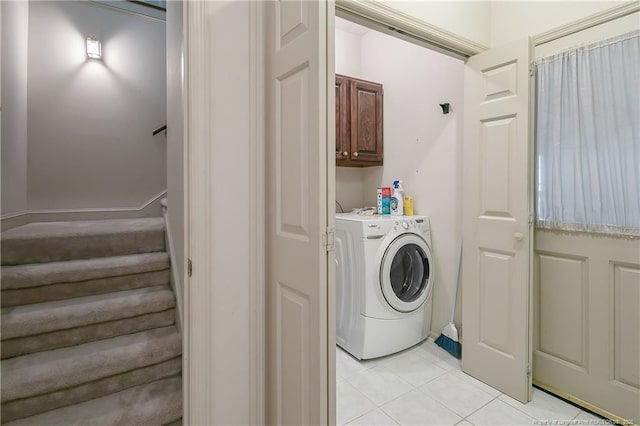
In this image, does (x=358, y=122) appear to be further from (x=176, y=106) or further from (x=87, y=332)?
(x=87, y=332)

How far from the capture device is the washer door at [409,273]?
2.26 metres

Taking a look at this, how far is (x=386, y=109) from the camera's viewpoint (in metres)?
2.97

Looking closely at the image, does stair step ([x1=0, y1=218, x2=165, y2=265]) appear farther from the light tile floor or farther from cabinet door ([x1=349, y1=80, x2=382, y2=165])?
cabinet door ([x1=349, y1=80, x2=382, y2=165])

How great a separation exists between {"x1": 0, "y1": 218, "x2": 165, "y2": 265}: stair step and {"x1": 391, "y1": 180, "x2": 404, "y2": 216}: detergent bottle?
1839 millimetres

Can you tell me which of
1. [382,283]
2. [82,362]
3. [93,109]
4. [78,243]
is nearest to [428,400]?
[382,283]

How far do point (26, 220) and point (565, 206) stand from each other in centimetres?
411

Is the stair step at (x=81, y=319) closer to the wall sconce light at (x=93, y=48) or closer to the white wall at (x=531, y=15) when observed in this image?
the wall sconce light at (x=93, y=48)

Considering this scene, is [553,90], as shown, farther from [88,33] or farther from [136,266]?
[88,33]

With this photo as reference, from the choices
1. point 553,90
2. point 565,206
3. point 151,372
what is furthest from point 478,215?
point 151,372

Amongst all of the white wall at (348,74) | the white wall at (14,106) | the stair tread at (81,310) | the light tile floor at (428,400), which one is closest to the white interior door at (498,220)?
the light tile floor at (428,400)

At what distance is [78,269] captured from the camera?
1.86m

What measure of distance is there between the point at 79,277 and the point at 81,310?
26 cm

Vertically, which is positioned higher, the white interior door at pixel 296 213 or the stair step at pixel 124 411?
the white interior door at pixel 296 213

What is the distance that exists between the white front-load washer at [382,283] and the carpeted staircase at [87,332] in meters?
1.16
